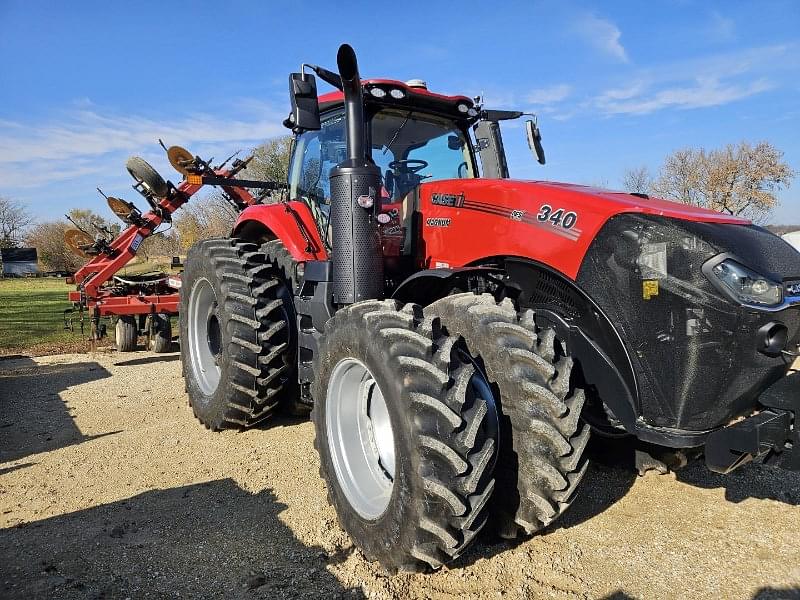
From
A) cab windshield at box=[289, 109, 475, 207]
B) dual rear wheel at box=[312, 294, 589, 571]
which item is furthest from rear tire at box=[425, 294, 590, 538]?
cab windshield at box=[289, 109, 475, 207]

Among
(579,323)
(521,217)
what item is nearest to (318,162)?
(521,217)

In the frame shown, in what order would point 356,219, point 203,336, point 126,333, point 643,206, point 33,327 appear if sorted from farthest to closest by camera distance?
point 33,327, point 126,333, point 203,336, point 356,219, point 643,206

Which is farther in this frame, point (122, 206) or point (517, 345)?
point (122, 206)

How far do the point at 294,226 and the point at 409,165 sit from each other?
3.43 feet

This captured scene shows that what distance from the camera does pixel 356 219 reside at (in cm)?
347

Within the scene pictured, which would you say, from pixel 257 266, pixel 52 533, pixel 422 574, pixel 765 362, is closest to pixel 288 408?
pixel 257 266

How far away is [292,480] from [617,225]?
2.57m

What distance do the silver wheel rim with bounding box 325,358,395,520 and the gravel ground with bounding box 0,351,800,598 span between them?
1.04 feet

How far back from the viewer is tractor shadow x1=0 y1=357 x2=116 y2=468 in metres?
4.85

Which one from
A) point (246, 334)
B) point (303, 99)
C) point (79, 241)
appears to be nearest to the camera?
point (303, 99)

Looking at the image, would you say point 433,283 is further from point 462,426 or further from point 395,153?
point 462,426

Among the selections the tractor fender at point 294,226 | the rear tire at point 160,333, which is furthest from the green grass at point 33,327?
the tractor fender at point 294,226

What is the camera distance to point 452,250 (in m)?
3.52

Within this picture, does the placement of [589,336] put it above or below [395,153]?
below
